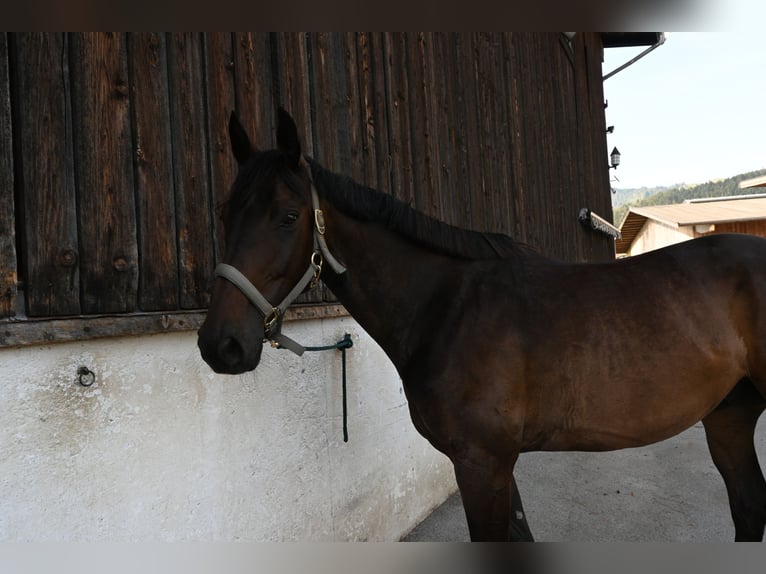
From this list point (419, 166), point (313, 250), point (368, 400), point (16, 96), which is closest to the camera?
point (16, 96)

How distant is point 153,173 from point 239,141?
0.46 m

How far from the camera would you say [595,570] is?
1.52ft

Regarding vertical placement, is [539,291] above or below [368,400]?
above

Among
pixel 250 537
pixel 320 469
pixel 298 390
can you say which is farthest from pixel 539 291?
pixel 250 537

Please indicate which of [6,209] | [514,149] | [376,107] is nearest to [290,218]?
[6,209]

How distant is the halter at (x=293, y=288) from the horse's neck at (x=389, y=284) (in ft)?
0.35

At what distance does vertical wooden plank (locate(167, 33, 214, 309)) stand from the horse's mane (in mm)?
631

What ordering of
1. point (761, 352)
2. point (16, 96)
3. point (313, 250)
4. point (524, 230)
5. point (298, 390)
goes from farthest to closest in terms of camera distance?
1. point (524, 230)
2. point (298, 390)
3. point (761, 352)
4. point (313, 250)
5. point (16, 96)

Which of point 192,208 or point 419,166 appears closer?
point 192,208

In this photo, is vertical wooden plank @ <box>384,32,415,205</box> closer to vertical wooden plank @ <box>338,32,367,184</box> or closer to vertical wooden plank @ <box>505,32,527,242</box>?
vertical wooden plank @ <box>338,32,367,184</box>

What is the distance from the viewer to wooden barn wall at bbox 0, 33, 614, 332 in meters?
1.55

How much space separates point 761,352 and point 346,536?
2.10 metres
